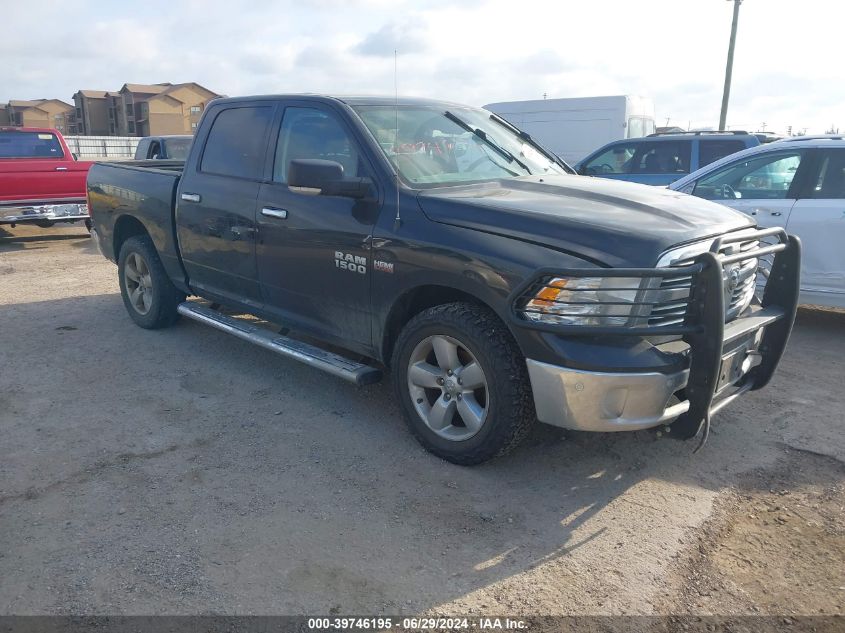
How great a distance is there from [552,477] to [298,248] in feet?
6.66

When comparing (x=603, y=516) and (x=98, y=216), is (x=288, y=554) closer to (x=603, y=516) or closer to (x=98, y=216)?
(x=603, y=516)

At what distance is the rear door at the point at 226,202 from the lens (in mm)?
4895

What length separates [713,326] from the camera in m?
3.11

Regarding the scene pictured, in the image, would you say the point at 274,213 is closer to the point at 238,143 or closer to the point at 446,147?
the point at 238,143

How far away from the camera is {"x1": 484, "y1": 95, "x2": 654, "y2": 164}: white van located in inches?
603

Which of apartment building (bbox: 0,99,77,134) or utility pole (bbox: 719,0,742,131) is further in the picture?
apartment building (bbox: 0,99,77,134)

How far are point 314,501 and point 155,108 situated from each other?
118 ft

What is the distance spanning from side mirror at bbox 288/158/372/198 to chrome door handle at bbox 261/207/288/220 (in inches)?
25.6

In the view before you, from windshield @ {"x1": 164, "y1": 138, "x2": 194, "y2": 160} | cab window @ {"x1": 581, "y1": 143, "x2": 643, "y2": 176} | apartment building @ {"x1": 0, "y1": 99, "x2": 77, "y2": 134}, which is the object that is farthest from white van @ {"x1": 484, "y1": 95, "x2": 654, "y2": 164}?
apartment building @ {"x1": 0, "y1": 99, "x2": 77, "y2": 134}

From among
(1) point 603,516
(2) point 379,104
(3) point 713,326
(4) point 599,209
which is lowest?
(1) point 603,516

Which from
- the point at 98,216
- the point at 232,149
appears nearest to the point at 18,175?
the point at 98,216

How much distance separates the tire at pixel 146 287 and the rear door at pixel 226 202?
1.92 ft

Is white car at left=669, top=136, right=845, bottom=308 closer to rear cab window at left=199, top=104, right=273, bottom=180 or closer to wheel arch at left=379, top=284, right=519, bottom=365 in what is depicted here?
wheel arch at left=379, top=284, right=519, bottom=365

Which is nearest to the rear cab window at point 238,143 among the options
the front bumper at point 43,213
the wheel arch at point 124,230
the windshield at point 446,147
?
the windshield at point 446,147
